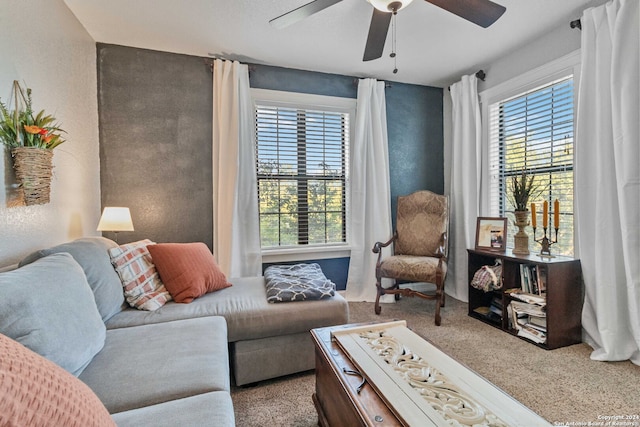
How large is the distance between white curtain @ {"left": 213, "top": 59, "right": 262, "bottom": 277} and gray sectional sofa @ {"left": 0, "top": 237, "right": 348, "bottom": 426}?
0.61 metres

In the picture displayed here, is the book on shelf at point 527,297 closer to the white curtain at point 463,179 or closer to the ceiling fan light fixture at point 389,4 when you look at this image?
the white curtain at point 463,179

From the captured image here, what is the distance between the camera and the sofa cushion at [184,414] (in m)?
0.87

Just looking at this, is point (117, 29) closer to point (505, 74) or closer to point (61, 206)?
point (61, 206)

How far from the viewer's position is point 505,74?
295 centimetres

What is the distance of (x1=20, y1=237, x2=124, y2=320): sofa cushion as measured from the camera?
1534mm

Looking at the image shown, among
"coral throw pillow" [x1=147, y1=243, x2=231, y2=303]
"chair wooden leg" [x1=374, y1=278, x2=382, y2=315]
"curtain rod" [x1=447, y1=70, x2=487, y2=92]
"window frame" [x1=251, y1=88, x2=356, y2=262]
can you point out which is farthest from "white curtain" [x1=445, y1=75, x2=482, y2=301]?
"coral throw pillow" [x1=147, y1=243, x2=231, y2=303]

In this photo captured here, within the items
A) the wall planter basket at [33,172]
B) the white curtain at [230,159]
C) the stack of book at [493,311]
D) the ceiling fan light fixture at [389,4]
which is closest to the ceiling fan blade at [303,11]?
the ceiling fan light fixture at [389,4]

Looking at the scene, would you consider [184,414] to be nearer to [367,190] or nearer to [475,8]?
[475,8]

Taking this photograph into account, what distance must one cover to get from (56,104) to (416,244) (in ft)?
10.9

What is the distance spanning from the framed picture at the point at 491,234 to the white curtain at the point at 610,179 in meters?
0.59

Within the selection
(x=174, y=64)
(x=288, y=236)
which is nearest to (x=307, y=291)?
(x=288, y=236)

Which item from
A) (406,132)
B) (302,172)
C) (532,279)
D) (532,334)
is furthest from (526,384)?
(406,132)

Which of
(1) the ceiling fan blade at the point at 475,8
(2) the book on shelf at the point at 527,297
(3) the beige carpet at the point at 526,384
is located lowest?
(3) the beige carpet at the point at 526,384

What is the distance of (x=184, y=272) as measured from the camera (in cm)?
195
